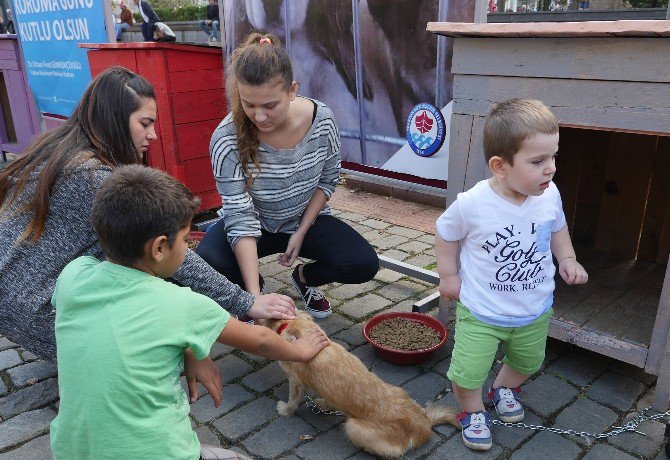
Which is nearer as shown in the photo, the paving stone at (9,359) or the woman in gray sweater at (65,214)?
the woman in gray sweater at (65,214)

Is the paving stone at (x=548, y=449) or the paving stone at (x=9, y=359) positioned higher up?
the paving stone at (x=548, y=449)

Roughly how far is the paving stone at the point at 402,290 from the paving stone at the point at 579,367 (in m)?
1.11

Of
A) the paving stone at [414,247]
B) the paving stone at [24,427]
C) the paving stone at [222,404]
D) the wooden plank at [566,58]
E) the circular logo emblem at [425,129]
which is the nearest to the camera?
the wooden plank at [566,58]

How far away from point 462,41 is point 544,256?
1181 mm

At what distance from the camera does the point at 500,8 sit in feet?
56.9

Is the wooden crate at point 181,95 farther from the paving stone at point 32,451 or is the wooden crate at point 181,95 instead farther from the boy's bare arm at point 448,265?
the boy's bare arm at point 448,265

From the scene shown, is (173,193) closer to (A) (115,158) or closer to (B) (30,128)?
(A) (115,158)

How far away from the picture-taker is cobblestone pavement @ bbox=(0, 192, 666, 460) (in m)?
2.52

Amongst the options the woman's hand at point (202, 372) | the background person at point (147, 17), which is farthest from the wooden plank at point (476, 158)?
the background person at point (147, 17)

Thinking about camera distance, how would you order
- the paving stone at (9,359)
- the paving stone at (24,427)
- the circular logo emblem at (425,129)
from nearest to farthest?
the paving stone at (24,427) < the paving stone at (9,359) < the circular logo emblem at (425,129)

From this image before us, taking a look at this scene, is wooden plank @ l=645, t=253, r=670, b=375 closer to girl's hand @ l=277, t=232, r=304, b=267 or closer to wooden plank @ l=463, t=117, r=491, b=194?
wooden plank @ l=463, t=117, r=491, b=194

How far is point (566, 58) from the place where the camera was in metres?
2.53

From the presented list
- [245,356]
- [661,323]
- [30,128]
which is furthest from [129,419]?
[30,128]

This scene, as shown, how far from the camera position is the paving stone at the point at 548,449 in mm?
2465
